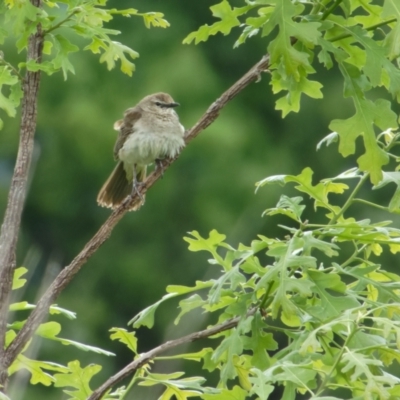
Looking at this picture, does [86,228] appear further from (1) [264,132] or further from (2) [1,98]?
(2) [1,98]

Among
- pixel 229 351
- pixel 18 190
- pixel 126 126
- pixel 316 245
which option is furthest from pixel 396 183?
pixel 126 126

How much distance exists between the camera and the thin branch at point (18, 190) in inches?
75.2

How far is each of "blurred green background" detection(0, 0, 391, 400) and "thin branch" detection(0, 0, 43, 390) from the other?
25.8 feet

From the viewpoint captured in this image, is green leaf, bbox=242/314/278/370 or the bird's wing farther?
the bird's wing

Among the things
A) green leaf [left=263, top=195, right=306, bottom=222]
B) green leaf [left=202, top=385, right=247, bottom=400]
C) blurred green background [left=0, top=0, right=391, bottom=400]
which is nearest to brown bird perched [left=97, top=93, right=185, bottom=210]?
green leaf [left=263, top=195, right=306, bottom=222]

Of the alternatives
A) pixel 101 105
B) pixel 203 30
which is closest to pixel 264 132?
pixel 101 105

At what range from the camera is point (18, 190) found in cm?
202

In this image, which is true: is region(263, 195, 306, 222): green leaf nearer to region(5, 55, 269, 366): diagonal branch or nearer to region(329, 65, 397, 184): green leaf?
region(329, 65, 397, 184): green leaf

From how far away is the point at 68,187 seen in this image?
1176cm

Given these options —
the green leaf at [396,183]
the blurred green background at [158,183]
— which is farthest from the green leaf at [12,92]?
the blurred green background at [158,183]

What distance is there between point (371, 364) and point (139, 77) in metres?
10.5

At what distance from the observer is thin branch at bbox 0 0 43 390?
6.27 feet

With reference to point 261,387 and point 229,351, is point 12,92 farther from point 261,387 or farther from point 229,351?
point 261,387

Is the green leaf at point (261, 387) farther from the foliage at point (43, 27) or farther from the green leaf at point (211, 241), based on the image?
the foliage at point (43, 27)
